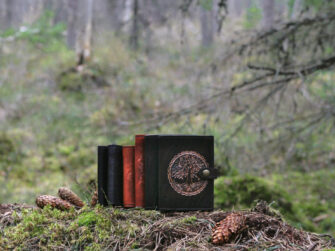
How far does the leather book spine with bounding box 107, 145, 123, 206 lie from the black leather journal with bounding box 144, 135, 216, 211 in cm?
15

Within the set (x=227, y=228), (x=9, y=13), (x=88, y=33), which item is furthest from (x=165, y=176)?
(x=9, y=13)

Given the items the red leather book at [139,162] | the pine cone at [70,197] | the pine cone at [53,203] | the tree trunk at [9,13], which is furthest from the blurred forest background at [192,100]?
the tree trunk at [9,13]

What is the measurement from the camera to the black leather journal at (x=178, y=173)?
1.92 m

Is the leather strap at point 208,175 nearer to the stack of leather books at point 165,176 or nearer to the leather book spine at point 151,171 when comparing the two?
the stack of leather books at point 165,176

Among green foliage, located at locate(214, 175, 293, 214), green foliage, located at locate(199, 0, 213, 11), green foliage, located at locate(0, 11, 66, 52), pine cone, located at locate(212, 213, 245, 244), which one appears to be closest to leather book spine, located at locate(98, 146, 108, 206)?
pine cone, located at locate(212, 213, 245, 244)

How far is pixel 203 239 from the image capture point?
60.5 inches

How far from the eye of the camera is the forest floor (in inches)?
58.1

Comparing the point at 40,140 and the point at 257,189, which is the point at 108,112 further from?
the point at 257,189

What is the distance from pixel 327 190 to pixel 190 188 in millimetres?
5195

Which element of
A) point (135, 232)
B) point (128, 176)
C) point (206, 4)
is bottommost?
point (135, 232)

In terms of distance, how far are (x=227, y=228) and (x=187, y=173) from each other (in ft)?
1.59

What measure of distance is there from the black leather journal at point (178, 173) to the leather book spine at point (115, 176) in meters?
0.15

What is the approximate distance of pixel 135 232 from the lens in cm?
158

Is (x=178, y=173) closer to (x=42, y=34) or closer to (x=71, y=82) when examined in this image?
(x=71, y=82)
